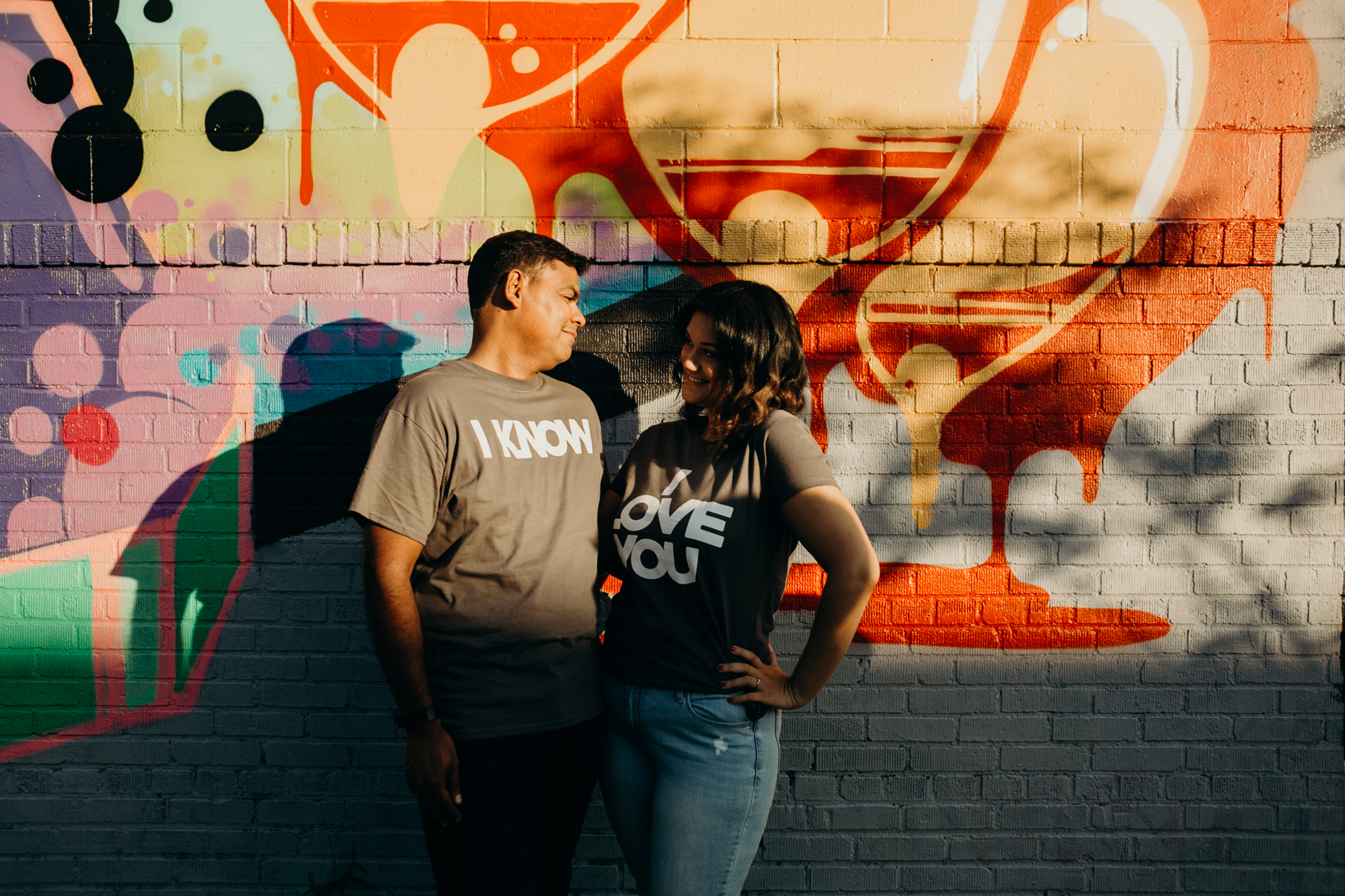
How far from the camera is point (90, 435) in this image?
108 inches

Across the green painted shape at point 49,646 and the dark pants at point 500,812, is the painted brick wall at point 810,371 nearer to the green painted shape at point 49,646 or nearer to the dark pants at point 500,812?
the green painted shape at point 49,646

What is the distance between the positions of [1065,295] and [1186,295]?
1.40 feet

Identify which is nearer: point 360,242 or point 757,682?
point 757,682

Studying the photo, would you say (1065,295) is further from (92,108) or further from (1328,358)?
(92,108)

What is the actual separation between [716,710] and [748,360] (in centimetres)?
85

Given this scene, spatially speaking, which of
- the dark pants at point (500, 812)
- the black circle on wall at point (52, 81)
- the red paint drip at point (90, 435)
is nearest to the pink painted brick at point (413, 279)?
the red paint drip at point (90, 435)

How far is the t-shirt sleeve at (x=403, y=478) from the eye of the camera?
1.79 metres

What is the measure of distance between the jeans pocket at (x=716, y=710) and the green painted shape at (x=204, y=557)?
1.87m

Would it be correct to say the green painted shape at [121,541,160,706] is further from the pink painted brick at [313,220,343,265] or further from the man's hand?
the man's hand

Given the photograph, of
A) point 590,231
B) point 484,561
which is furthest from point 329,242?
point 484,561

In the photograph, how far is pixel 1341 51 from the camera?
2.71 metres

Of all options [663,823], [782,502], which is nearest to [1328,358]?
[782,502]

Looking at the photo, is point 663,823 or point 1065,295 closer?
point 663,823

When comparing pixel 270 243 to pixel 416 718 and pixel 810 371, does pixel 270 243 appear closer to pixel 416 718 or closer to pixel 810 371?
pixel 416 718
